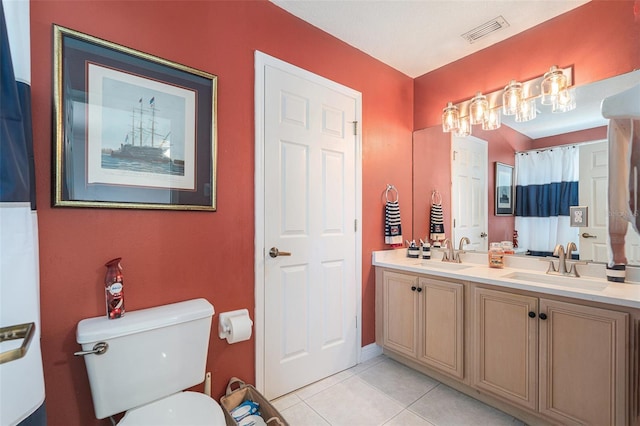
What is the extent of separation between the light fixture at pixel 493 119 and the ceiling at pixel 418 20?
546 mm

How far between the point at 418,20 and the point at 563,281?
1948 millimetres

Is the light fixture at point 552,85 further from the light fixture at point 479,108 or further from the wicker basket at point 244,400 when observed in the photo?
the wicker basket at point 244,400

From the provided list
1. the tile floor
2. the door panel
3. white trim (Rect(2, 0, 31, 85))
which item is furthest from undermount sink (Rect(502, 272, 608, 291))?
white trim (Rect(2, 0, 31, 85))

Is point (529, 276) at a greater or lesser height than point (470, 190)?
lesser

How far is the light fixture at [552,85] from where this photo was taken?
1852 mm

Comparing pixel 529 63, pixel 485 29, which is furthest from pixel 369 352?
pixel 485 29

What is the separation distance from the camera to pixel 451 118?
2.36 m

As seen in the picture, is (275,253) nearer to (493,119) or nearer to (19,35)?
(19,35)

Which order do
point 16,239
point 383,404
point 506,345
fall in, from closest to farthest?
point 16,239
point 506,345
point 383,404

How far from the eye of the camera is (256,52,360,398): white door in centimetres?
181

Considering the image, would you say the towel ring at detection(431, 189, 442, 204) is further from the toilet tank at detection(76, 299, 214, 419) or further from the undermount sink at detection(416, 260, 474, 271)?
the toilet tank at detection(76, 299, 214, 419)

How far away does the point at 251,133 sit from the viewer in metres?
1.73

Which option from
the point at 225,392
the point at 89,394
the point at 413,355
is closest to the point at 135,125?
the point at 89,394

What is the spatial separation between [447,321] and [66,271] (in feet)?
6.99
